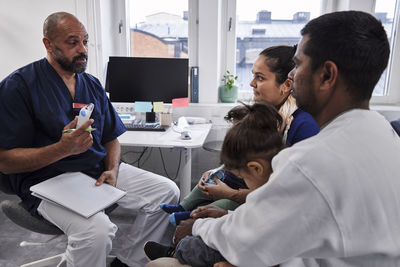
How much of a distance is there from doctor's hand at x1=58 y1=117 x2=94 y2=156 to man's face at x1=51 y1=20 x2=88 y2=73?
0.37 metres

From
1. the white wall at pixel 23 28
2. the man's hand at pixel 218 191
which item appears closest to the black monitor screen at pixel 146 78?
the white wall at pixel 23 28

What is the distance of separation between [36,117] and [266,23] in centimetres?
214

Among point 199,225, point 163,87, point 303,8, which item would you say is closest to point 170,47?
point 163,87

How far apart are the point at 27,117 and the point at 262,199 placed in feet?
4.00

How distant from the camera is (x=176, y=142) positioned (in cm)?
191

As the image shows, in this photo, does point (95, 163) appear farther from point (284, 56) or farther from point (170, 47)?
point (170, 47)

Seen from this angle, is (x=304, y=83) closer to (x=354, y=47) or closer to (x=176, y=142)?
(x=354, y=47)

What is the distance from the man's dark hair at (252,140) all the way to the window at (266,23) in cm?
194

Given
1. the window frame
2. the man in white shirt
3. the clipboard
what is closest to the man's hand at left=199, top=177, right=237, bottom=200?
the clipboard

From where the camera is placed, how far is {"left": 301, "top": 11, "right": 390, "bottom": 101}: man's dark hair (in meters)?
0.67

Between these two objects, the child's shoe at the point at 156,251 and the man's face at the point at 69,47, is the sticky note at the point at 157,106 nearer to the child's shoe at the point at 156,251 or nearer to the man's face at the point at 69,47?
the man's face at the point at 69,47

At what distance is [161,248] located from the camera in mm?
1331

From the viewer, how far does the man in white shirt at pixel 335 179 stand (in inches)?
23.5

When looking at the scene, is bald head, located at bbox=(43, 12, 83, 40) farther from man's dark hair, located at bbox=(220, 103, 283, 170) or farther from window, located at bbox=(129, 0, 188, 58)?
window, located at bbox=(129, 0, 188, 58)
